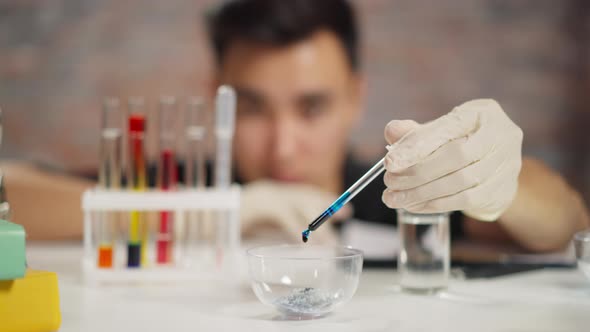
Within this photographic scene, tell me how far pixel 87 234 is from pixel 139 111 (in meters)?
0.22

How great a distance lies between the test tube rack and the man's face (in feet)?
4.43

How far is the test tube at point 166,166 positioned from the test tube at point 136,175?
0.03 meters

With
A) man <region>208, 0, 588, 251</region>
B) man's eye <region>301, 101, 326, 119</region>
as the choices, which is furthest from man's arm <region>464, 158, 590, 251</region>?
man's eye <region>301, 101, 326, 119</region>

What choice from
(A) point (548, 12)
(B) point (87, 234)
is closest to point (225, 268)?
(B) point (87, 234)

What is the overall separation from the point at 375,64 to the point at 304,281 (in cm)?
175

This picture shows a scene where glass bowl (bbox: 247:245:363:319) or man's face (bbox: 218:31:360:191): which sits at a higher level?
man's face (bbox: 218:31:360:191)

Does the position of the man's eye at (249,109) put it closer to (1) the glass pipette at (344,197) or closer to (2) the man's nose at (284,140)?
(2) the man's nose at (284,140)

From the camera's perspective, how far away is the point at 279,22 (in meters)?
2.44

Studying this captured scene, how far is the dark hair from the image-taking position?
2359mm

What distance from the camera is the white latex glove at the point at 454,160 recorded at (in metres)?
0.80

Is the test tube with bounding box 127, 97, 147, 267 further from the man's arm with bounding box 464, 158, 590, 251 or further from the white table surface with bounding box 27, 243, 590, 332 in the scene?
the man's arm with bounding box 464, 158, 590, 251

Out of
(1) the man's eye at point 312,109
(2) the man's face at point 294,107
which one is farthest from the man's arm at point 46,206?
(1) the man's eye at point 312,109

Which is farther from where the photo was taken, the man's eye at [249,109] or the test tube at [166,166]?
the man's eye at [249,109]

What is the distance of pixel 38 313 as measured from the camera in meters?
0.69
